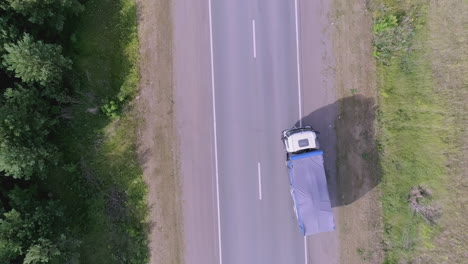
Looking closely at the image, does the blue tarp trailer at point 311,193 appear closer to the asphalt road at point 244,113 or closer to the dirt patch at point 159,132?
the asphalt road at point 244,113

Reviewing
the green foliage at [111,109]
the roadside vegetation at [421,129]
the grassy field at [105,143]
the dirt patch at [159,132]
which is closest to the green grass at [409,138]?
the roadside vegetation at [421,129]

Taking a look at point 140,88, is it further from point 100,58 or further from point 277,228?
point 277,228

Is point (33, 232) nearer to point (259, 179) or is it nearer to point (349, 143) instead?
point (259, 179)

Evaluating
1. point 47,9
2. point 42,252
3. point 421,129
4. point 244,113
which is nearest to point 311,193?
point 244,113

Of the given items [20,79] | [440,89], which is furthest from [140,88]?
[440,89]

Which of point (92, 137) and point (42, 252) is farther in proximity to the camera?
point (92, 137)

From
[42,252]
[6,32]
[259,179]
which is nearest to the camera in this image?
[42,252]

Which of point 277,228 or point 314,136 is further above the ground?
point 314,136
